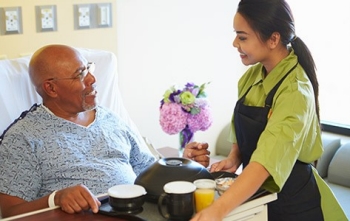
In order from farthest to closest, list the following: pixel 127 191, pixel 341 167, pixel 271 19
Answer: pixel 341 167
pixel 271 19
pixel 127 191

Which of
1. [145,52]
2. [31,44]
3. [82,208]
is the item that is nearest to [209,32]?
[145,52]

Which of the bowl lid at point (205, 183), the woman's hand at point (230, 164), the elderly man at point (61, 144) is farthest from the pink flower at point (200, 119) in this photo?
the bowl lid at point (205, 183)

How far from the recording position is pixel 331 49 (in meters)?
3.75

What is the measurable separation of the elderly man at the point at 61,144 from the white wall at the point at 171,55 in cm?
89

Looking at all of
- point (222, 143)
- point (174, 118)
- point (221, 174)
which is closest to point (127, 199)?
point (221, 174)

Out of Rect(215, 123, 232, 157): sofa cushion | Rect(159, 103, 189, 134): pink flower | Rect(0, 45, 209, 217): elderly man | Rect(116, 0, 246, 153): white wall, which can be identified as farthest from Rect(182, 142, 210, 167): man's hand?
Rect(215, 123, 232, 157): sofa cushion

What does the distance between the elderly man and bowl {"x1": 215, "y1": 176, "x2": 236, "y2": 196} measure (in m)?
0.32

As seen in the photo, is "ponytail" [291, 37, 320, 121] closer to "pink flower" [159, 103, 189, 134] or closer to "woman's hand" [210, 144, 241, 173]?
"woman's hand" [210, 144, 241, 173]

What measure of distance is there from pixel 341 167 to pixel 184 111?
1025 mm

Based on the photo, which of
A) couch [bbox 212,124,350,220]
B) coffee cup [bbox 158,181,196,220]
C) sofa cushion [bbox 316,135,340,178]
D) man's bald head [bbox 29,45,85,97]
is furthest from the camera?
sofa cushion [bbox 316,135,340,178]

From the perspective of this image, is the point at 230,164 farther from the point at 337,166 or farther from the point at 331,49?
the point at 331,49

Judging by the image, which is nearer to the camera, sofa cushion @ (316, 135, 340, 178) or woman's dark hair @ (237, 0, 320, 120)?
woman's dark hair @ (237, 0, 320, 120)

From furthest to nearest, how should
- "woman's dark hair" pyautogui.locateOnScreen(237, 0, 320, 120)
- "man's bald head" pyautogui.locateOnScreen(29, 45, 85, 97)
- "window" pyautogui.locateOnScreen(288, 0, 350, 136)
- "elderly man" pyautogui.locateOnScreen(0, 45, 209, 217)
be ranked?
"window" pyautogui.locateOnScreen(288, 0, 350, 136)
"man's bald head" pyautogui.locateOnScreen(29, 45, 85, 97)
"elderly man" pyautogui.locateOnScreen(0, 45, 209, 217)
"woman's dark hair" pyautogui.locateOnScreen(237, 0, 320, 120)

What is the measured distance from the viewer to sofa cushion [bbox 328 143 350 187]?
10.9 feet
